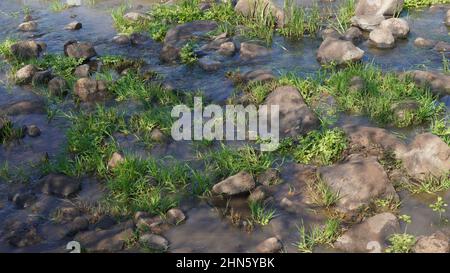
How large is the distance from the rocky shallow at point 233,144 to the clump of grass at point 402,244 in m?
0.02

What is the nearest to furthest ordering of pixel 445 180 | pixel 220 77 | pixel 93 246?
pixel 93 246
pixel 445 180
pixel 220 77

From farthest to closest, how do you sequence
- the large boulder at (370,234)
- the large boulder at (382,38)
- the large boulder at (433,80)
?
the large boulder at (382,38) < the large boulder at (433,80) < the large boulder at (370,234)

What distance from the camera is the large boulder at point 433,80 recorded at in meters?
8.99

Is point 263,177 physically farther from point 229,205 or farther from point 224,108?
point 224,108

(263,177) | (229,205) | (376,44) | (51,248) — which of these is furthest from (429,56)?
Result: (51,248)

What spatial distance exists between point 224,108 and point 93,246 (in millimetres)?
3895

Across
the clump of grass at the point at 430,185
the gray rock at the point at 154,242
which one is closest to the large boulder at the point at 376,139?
the clump of grass at the point at 430,185

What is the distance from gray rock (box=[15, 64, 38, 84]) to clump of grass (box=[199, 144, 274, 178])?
508cm

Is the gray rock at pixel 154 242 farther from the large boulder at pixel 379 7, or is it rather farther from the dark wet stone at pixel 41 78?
the large boulder at pixel 379 7

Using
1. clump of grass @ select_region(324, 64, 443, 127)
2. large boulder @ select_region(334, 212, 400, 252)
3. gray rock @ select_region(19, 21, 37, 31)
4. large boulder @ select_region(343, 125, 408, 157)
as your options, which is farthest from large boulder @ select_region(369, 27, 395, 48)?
gray rock @ select_region(19, 21, 37, 31)

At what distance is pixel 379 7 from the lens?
490 inches

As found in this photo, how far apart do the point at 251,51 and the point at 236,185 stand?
198 inches

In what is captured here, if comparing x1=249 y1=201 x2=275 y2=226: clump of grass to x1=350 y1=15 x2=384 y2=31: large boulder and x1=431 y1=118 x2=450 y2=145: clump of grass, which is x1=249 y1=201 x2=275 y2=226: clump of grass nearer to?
x1=431 y1=118 x2=450 y2=145: clump of grass

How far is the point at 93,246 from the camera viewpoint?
19.9 ft
